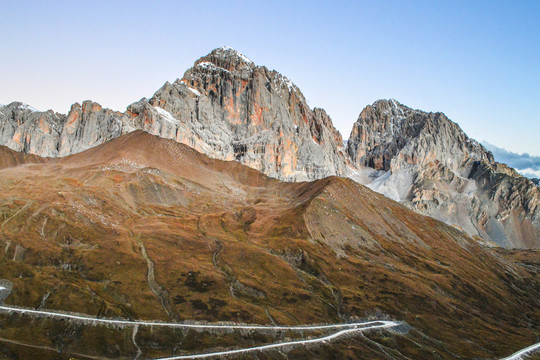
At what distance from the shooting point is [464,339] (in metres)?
153

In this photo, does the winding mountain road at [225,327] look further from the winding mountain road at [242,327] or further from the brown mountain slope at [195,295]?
the brown mountain slope at [195,295]

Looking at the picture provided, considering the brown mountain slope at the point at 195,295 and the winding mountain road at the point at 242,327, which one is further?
the winding mountain road at the point at 242,327

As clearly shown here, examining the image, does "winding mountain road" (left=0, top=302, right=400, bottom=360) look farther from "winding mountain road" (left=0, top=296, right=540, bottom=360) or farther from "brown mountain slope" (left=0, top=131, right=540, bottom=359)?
"brown mountain slope" (left=0, top=131, right=540, bottom=359)

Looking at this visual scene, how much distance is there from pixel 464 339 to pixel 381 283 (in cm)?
4326

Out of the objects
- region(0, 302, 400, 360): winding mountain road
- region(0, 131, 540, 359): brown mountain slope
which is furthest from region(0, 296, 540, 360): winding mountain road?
region(0, 131, 540, 359): brown mountain slope

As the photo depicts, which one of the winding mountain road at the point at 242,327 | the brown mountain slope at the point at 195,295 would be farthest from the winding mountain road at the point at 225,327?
the brown mountain slope at the point at 195,295

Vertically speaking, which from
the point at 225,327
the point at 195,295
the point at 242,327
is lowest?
the point at 225,327

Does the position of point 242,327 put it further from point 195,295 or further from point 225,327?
point 195,295

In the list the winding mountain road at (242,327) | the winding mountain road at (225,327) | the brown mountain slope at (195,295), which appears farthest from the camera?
the winding mountain road at (242,327)

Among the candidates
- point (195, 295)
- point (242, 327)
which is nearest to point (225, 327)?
point (242, 327)

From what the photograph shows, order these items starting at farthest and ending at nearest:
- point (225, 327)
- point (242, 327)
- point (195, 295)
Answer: point (195, 295), point (242, 327), point (225, 327)

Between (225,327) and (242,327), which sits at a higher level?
(242,327)

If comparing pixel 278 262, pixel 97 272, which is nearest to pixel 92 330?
pixel 97 272

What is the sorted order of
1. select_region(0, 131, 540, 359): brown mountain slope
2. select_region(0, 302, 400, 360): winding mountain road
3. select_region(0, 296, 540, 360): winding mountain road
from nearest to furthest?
1. select_region(0, 131, 540, 359): brown mountain slope
2. select_region(0, 302, 400, 360): winding mountain road
3. select_region(0, 296, 540, 360): winding mountain road
